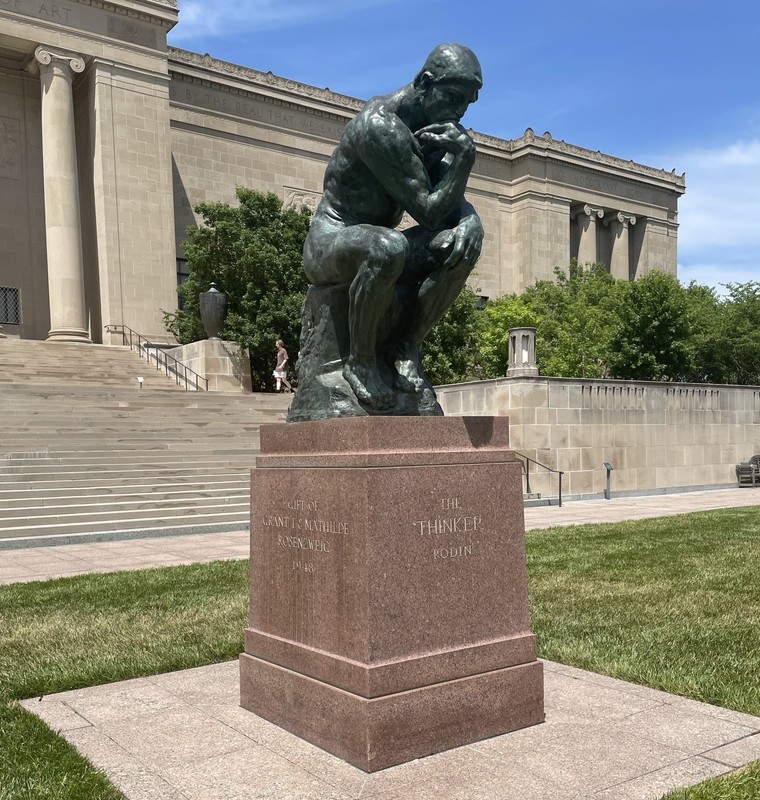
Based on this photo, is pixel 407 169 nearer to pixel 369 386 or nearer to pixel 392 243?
pixel 392 243

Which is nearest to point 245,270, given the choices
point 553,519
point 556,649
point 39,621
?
point 553,519

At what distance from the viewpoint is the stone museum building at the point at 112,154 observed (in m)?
31.9

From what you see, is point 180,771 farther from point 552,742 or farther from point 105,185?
point 105,185

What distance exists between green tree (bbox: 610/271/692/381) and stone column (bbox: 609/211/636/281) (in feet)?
66.5

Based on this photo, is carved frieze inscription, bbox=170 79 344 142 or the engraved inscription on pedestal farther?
carved frieze inscription, bbox=170 79 344 142

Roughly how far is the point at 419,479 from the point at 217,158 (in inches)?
1541

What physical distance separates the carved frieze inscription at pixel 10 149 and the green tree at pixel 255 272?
9651mm

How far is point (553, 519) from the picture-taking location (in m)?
16.4

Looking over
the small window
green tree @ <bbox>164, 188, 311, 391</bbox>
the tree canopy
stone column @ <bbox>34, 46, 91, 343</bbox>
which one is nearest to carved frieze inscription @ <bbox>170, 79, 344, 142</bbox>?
the tree canopy

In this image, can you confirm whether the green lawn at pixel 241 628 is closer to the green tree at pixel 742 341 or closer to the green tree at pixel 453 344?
the green tree at pixel 453 344

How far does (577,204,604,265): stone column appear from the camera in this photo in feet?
182

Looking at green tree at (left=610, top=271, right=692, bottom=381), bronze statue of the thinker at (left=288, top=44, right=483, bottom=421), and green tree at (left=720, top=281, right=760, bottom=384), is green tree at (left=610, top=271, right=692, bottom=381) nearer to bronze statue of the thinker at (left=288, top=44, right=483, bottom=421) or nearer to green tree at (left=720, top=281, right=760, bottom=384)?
green tree at (left=720, top=281, right=760, bottom=384)

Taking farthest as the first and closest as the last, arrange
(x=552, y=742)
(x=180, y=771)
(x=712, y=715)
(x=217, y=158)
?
(x=217, y=158)
(x=712, y=715)
(x=552, y=742)
(x=180, y=771)

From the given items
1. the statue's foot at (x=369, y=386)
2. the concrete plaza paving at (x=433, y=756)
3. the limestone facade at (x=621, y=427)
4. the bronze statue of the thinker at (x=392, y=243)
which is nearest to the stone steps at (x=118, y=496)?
the limestone facade at (x=621, y=427)
